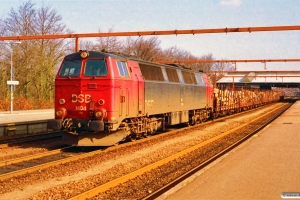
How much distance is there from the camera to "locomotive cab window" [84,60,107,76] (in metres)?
14.0

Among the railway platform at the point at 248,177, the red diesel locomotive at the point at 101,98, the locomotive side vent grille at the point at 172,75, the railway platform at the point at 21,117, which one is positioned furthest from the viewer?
the railway platform at the point at 21,117

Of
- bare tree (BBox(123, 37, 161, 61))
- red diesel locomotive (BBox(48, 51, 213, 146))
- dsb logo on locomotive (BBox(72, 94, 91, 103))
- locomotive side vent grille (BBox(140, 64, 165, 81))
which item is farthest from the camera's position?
bare tree (BBox(123, 37, 161, 61))

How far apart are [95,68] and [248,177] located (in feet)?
24.1

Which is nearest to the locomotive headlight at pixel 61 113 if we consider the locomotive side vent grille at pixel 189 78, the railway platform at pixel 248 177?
the railway platform at pixel 248 177

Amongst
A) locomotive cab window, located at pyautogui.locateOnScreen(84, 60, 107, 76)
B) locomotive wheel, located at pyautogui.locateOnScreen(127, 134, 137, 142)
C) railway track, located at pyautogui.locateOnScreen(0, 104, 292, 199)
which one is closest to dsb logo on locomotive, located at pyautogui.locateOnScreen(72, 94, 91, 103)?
locomotive cab window, located at pyautogui.locateOnScreen(84, 60, 107, 76)

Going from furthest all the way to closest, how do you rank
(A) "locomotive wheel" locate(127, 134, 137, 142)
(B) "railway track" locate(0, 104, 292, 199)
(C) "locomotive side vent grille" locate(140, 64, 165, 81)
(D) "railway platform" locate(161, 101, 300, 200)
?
(C) "locomotive side vent grille" locate(140, 64, 165, 81) → (A) "locomotive wheel" locate(127, 134, 137, 142) → (B) "railway track" locate(0, 104, 292, 199) → (D) "railway platform" locate(161, 101, 300, 200)

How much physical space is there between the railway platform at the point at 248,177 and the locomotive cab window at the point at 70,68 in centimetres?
645

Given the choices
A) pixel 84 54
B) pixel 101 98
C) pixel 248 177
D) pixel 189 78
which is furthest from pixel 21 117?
pixel 248 177

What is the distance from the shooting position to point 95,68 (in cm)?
1413

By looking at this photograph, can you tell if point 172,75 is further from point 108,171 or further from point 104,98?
point 108,171

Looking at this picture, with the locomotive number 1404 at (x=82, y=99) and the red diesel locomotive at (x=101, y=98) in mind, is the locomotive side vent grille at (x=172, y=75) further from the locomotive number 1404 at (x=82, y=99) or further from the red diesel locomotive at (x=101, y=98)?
the locomotive number 1404 at (x=82, y=99)

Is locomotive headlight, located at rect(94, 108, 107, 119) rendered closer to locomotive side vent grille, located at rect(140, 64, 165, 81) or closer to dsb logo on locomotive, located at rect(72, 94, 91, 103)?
dsb logo on locomotive, located at rect(72, 94, 91, 103)

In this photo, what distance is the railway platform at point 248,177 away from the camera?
25.4ft

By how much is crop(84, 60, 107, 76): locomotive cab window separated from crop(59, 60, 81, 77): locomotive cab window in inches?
14.3
